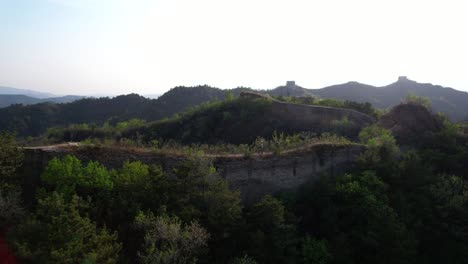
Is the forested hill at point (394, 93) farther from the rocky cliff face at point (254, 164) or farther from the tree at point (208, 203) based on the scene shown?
the tree at point (208, 203)

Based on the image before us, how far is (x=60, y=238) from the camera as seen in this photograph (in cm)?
905

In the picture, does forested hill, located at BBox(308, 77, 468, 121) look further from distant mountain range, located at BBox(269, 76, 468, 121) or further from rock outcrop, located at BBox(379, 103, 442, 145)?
rock outcrop, located at BBox(379, 103, 442, 145)

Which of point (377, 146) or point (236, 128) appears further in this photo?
point (236, 128)

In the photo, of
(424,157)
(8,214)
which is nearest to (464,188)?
(424,157)

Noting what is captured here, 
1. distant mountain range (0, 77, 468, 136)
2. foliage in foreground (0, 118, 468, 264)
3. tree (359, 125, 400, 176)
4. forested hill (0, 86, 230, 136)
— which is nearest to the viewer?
foliage in foreground (0, 118, 468, 264)

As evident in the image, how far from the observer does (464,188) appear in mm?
15461

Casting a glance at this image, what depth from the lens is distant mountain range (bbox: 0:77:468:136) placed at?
185 ft

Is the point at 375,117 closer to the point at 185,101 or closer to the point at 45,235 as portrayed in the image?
the point at 45,235

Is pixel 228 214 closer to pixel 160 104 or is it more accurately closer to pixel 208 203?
pixel 208 203

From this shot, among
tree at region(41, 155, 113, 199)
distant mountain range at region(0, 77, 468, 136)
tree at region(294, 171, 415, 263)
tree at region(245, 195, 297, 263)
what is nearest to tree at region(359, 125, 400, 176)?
tree at region(294, 171, 415, 263)

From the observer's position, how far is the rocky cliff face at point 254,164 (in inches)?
481

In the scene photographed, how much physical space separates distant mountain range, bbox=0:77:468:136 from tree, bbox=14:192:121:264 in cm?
4128

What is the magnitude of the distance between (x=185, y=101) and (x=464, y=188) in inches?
1896

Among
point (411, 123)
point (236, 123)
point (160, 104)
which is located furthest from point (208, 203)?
point (160, 104)
